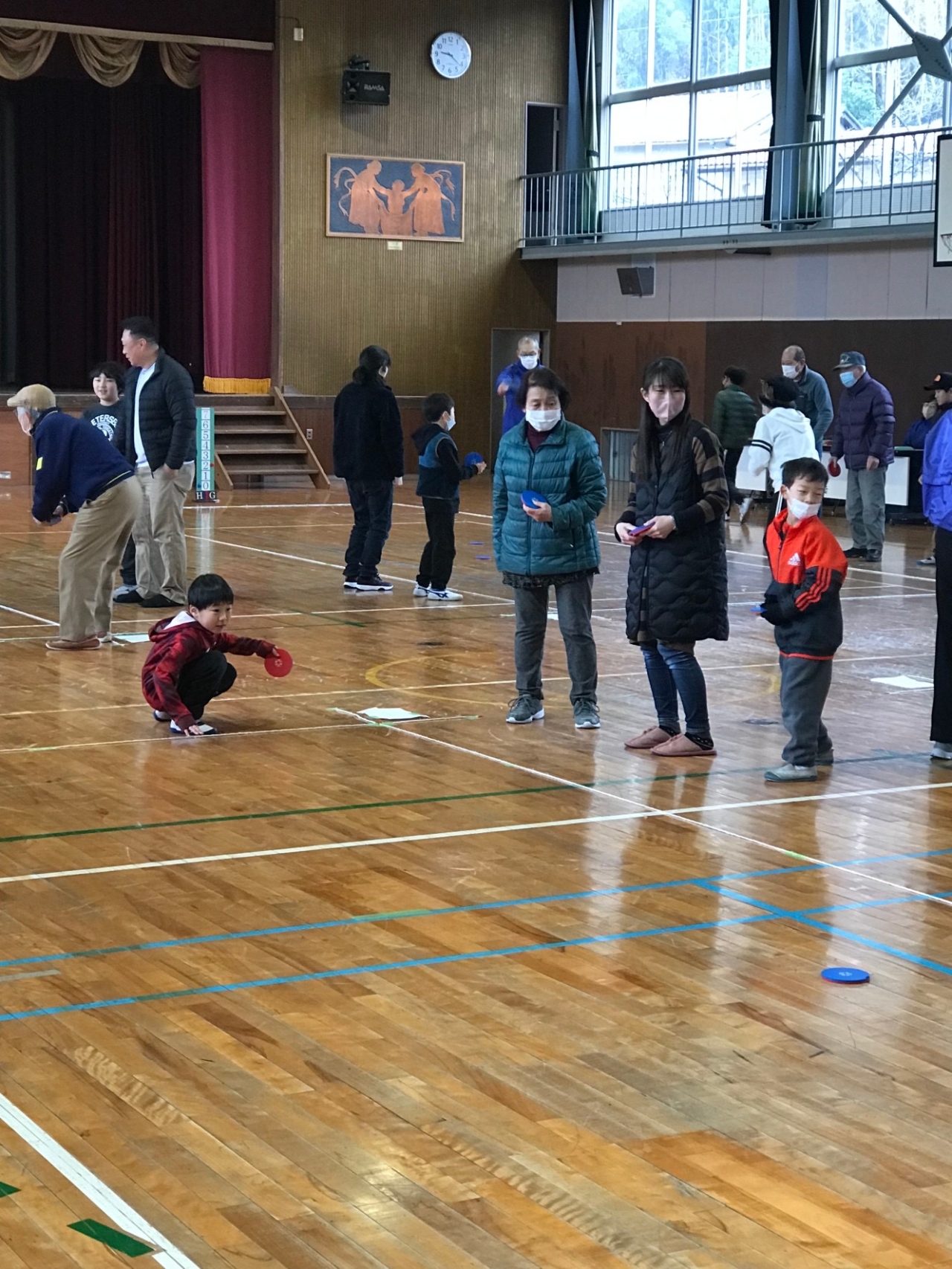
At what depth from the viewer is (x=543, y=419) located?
273 inches

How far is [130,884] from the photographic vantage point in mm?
5047

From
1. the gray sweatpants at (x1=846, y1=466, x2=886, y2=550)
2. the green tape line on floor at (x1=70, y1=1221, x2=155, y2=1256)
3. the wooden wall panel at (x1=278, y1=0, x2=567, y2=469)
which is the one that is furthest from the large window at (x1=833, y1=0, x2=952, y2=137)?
the green tape line on floor at (x1=70, y1=1221, x2=155, y2=1256)

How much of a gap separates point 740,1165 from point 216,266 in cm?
1947

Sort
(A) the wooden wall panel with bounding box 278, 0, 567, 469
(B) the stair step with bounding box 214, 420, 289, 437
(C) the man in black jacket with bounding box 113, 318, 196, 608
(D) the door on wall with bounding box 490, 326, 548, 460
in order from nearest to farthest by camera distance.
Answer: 1. (C) the man in black jacket with bounding box 113, 318, 196, 608
2. (B) the stair step with bounding box 214, 420, 289, 437
3. (A) the wooden wall panel with bounding box 278, 0, 567, 469
4. (D) the door on wall with bounding box 490, 326, 548, 460

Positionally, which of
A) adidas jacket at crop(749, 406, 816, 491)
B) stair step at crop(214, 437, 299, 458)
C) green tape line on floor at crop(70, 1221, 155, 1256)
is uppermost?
adidas jacket at crop(749, 406, 816, 491)

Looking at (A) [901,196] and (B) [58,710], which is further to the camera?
(A) [901,196]

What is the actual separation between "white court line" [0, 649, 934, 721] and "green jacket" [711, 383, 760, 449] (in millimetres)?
6724

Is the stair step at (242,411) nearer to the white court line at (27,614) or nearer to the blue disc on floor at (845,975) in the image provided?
the white court line at (27,614)

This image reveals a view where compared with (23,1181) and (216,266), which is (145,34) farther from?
(23,1181)

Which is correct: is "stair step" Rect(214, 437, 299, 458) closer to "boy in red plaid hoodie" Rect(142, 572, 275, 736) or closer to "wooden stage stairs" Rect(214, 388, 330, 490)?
"wooden stage stairs" Rect(214, 388, 330, 490)

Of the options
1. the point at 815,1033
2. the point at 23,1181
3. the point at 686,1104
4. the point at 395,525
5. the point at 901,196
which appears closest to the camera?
the point at 23,1181

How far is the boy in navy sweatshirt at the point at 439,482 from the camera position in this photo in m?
10.5

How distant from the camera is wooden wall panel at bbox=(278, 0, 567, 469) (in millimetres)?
21594

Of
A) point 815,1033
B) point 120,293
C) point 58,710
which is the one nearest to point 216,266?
point 120,293
